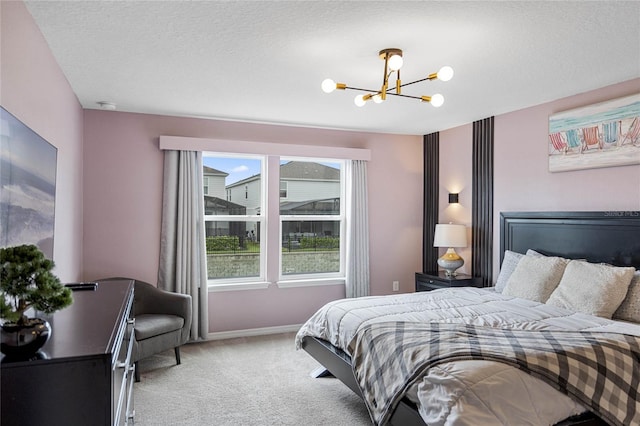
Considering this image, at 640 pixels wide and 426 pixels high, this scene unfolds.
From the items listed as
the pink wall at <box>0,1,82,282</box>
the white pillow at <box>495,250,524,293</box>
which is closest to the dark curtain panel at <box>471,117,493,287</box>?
the white pillow at <box>495,250,524,293</box>

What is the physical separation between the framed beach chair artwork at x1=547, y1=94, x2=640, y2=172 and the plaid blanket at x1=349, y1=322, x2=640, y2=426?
1578mm

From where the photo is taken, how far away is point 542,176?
4.04m

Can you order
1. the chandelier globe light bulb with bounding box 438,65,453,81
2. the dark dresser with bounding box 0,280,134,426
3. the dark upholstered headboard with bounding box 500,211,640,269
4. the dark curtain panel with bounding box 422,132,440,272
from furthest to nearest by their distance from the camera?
the dark curtain panel with bounding box 422,132,440,272
the dark upholstered headboard with bounding box 500,211,640,269
the chandelier globe light bulb with bounding box 438,65,453,81
the dark dresser with bounding box 0,280,134,426

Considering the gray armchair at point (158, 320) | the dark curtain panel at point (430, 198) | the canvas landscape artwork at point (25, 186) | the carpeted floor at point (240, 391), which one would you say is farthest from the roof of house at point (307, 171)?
the canvas landscape artwork at point (25, 186)

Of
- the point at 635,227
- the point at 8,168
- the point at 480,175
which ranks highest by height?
the point at 480,175

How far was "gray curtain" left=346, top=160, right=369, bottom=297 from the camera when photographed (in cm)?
524

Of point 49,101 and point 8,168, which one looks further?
point 49,101

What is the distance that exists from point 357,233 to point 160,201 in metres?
2.29

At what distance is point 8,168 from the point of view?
177 centimetres

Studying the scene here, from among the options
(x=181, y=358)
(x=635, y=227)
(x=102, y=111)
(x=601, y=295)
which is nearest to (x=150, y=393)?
(x=181, y=358)

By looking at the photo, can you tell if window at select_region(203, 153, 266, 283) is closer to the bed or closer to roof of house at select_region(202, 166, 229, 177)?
roof of house at select_region(202, 166, 229, 177)

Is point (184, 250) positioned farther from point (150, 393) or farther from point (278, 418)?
point (278, 418)

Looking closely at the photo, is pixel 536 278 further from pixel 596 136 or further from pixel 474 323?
pixel 596 136

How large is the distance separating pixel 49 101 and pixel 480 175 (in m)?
4.06
